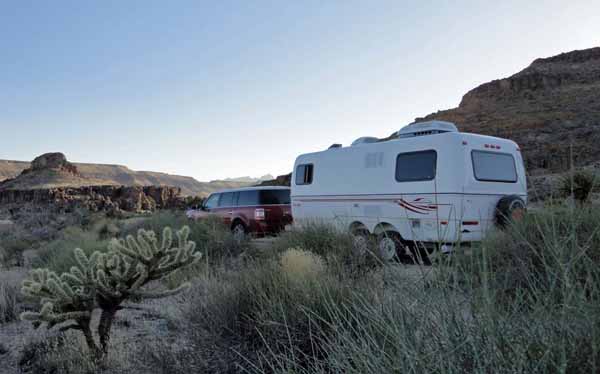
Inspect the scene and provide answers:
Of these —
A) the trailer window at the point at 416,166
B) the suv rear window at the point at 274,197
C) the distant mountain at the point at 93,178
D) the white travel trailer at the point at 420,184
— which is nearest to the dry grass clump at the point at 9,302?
the white travel trailer at the point at 420,184

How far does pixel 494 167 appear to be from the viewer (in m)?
9.03

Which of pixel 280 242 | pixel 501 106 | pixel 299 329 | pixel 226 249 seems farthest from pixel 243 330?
pixel 501 106

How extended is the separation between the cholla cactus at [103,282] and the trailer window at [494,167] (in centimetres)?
619

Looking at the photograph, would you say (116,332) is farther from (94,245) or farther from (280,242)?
(94,245)

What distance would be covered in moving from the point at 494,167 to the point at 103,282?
25.0ft

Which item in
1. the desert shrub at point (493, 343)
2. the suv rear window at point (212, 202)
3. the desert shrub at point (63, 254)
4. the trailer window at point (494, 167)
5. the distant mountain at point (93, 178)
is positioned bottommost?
the desert shrub at point (63, 254)

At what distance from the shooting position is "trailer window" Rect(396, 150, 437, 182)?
8820 mm

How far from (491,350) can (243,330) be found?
2.88 metres

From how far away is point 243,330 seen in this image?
421 cm

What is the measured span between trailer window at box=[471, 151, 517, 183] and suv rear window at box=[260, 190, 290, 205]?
21.7ft

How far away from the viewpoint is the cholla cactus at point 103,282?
4.20 m

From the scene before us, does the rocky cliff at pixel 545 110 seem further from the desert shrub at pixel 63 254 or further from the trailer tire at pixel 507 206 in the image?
the desert shrub at pixel 63 254

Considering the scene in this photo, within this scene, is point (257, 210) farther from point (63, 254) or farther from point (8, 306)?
point (8, 306)

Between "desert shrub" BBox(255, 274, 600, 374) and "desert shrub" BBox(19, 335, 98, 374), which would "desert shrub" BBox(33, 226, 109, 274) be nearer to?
"desert shrub" BBox(19, 335, 98, 374)
